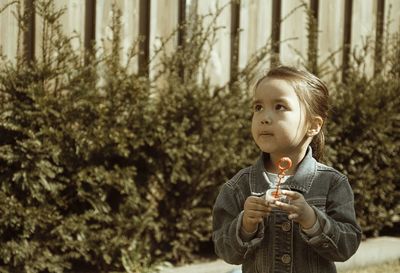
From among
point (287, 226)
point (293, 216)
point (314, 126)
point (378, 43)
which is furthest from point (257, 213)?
point (378, 43)

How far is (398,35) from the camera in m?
6.61

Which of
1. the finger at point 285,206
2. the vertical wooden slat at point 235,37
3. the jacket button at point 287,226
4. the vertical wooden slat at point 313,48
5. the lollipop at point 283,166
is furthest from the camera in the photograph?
the vertical wooden slat at point 313,48

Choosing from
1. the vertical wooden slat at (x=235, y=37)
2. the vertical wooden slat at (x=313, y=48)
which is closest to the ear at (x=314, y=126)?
the vertical wooden slat at (x=235, y=37)

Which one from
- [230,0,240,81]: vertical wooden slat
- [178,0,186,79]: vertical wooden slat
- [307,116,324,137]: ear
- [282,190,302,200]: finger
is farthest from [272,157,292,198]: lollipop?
[230,0,240,81]: vertical wooden slat

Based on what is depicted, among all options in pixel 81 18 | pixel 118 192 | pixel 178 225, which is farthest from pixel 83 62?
pixel 178 225

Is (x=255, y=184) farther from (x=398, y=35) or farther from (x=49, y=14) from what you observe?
(x=398, y=35)

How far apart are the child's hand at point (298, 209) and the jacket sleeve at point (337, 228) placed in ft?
0.16

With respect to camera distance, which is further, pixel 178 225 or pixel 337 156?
pixel 337 156

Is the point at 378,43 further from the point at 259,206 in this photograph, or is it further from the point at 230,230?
the point at 259,206

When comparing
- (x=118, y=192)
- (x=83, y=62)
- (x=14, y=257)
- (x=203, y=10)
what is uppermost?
(x=203, y=10)

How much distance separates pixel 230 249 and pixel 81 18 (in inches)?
100

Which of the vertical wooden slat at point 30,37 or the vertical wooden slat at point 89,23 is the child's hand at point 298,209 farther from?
the vertical wooden slat at point 89,23

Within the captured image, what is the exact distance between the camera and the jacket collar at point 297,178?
3.01 m

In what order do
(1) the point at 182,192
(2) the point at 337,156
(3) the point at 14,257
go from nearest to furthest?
(3) the point at 14,257
(1) the point at 182,192
(2) the point at 337,156
